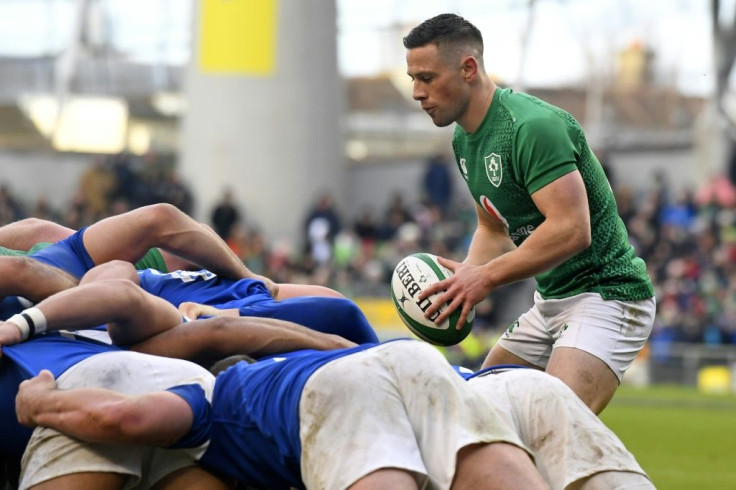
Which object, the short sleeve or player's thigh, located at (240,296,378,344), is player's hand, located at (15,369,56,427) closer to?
player's thigh, located at (240,296,378,344)

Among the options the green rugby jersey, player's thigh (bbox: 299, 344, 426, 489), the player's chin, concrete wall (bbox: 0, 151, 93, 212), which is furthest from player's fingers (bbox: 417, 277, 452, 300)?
concrete wall (bbox: 0, 151, 93, 212)

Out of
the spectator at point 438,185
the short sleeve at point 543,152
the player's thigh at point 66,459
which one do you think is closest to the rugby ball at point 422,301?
the short sleeve at point 543,152

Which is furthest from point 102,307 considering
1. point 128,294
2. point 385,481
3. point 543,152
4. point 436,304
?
point 543,152

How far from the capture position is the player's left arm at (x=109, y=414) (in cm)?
459

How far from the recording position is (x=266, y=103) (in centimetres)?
2534

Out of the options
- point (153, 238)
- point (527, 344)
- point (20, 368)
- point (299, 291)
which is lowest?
point (527, 344)

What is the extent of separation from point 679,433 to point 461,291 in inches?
282

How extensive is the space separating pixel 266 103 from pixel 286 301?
Result: 19.6 meters

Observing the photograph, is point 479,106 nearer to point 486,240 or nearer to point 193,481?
point 486,240

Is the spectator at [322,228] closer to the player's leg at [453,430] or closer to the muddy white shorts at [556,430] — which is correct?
the muddy white shorts at [556,430]

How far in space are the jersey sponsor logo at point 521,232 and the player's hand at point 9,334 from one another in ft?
8.02

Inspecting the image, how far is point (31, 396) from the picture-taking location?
15.6 feet

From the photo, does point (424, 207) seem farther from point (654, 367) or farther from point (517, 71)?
point (654, 367)

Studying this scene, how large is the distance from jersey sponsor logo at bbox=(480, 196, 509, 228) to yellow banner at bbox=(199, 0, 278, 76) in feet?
62.5
